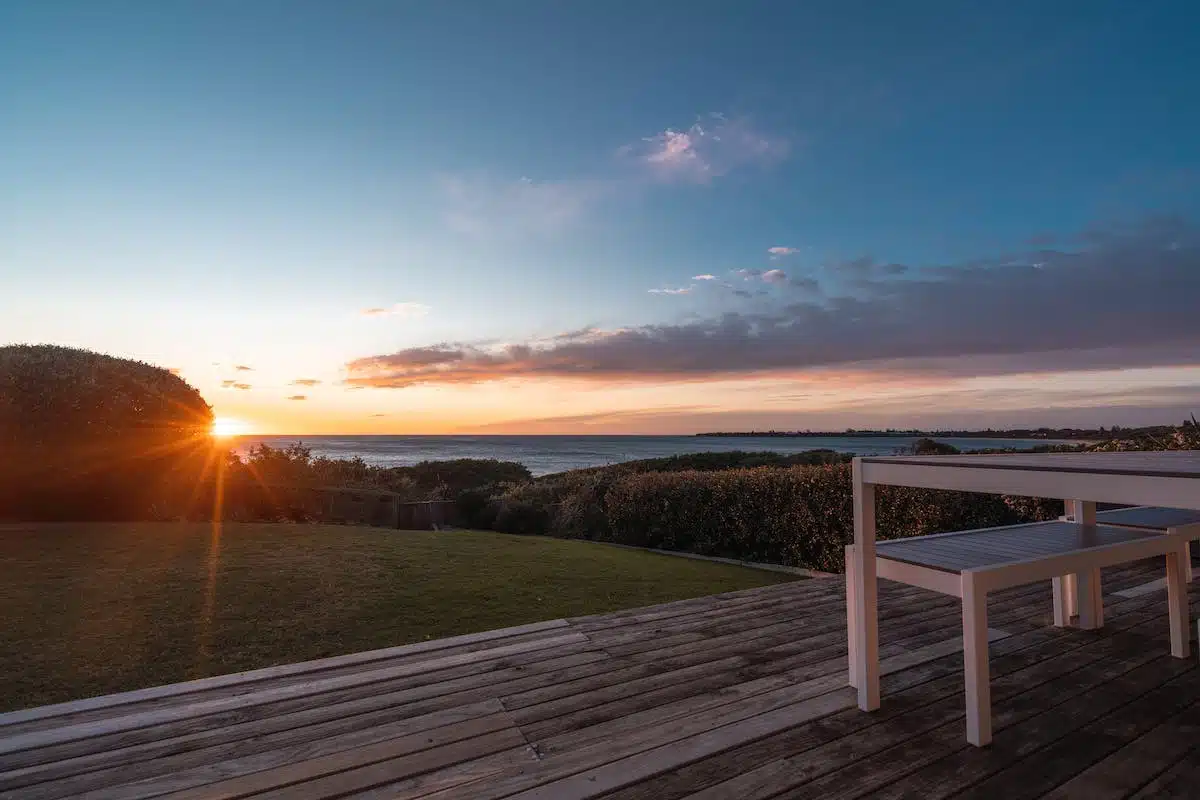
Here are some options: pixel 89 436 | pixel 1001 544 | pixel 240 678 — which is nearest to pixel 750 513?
pixel 1001 544

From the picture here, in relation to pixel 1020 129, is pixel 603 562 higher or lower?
lower

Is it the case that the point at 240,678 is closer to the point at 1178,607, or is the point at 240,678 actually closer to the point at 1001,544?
the point at 1001,544

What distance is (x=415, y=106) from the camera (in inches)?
239

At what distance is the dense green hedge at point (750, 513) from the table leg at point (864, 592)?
3763 millimetres

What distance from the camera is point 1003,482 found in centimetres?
176

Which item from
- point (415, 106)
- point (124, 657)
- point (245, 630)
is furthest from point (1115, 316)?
point (124, 657)

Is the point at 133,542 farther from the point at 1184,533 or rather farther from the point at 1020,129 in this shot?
the point at 1020,129

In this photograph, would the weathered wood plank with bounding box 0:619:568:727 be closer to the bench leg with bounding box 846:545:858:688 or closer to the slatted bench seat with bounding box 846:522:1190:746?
the bench leg with bounding box 846:545:858:688

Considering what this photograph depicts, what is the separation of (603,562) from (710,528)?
189cm

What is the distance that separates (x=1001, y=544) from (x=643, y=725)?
5.41 feet

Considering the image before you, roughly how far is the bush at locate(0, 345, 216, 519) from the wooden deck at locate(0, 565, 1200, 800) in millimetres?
5010

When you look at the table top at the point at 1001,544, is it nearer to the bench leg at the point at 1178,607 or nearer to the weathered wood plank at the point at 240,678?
the bench leg at the point at 1178,607

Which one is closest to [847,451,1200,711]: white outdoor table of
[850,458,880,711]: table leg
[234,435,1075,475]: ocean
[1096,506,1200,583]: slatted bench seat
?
[850,458,880,711]: table leg

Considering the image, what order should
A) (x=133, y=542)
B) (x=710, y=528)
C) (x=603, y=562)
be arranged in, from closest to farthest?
(x=133, y=542), (x=603, y=562), (x=710, y=528)
